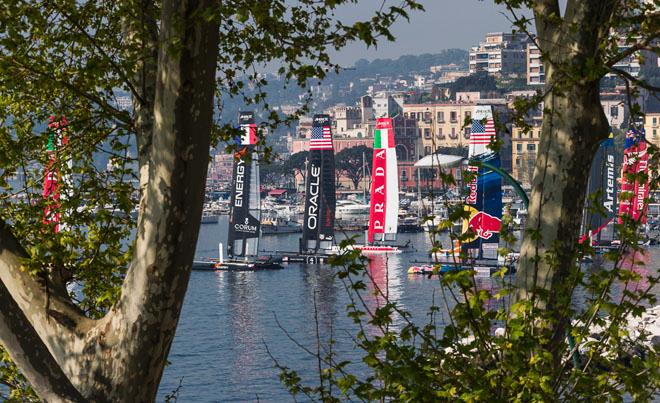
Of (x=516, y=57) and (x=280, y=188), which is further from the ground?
(x=516, y=57)

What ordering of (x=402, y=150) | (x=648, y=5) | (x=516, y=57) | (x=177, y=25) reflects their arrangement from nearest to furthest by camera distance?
(x=177, y=25)
(x=648, y=5)
(x=402, y=150)
(x=516, y=57)

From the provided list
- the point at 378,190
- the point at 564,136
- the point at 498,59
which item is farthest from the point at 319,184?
the point at 498,59

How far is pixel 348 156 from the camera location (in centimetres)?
10825

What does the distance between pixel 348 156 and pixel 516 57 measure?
5359cm

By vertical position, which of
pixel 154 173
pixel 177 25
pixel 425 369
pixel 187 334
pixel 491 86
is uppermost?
pixel 491 86

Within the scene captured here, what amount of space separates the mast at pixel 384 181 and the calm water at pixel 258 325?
1675 mm

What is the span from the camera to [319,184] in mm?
51750

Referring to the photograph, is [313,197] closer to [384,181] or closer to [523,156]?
[384,181]

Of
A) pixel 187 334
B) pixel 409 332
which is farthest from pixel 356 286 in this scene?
pixel 187 334

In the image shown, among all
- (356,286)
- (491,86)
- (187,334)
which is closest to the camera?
(356,286)

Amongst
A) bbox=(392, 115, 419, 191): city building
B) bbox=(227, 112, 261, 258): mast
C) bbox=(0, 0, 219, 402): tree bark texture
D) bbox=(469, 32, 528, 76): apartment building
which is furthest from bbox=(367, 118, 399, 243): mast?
bbox=(469, 32, 528, 76): apartment building

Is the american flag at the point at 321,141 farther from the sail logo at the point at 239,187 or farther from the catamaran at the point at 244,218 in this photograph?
the sail logo at the point at 239,187

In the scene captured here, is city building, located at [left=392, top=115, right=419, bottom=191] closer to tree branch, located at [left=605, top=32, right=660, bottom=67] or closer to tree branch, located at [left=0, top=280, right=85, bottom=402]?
tree branch, located at [left=605, top=32, right=660, bottom=67]

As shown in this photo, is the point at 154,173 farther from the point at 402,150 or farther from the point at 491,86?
the point at 491,86
